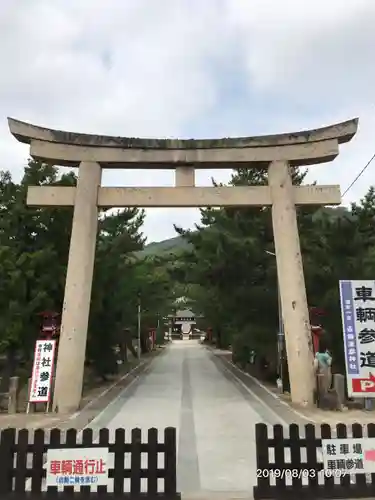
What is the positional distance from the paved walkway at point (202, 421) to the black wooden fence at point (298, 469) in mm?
652

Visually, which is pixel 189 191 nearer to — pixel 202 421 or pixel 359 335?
pixel 359 335

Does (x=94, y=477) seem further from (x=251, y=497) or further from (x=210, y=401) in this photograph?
(x=210, y=401)

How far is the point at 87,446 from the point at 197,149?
1049cm

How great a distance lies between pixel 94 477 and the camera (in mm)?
5504

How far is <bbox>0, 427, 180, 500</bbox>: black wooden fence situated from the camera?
5.47 metres

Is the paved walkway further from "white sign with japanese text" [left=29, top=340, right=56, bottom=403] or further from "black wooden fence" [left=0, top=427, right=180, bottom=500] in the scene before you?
"white sign with japanese text" [left=29, top=340, right=56, bottom=403]

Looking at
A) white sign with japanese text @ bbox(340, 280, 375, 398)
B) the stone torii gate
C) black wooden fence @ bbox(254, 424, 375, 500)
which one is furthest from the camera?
the stone torii gate

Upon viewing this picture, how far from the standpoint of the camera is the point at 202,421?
38.4ft

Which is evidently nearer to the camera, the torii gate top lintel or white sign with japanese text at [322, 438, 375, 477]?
white sign with japanese text at [322, 438, 375, 477]

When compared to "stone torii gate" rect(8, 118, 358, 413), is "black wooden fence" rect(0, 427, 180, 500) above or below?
below

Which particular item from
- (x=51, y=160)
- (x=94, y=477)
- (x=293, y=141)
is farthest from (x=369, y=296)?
(x=51, y=160)

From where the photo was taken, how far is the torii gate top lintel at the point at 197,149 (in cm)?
1447

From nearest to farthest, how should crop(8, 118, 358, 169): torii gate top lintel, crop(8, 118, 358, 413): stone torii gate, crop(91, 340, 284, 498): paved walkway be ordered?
crop(91, 340, 284, 498): paved walkway < crop(8, 118, 358, 413): stone torii gate < crop(8, 118, 358, 169): torii gate top lintel

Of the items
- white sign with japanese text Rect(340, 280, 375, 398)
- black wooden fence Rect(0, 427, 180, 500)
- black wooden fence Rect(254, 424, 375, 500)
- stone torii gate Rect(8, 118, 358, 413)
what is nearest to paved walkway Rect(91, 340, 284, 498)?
black wooden fence Rect(254, 424, 375, 500)
